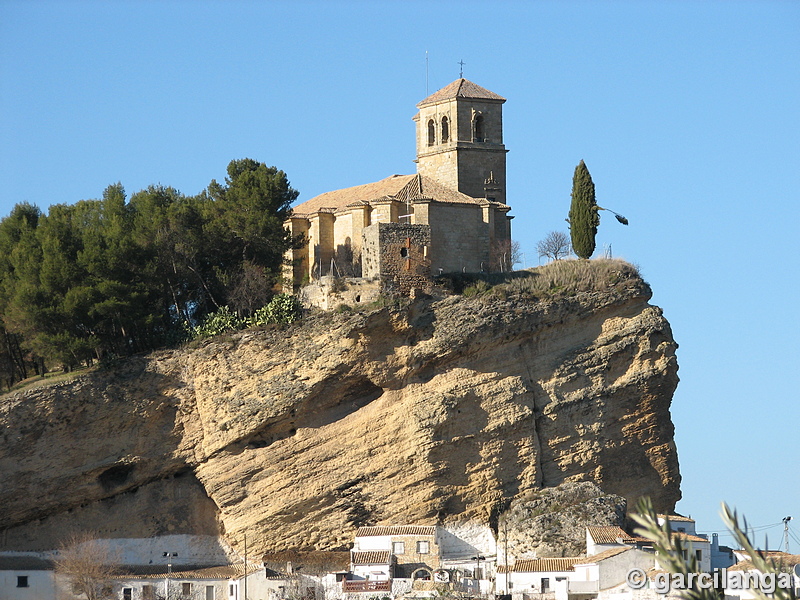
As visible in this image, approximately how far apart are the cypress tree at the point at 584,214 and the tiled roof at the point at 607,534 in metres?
8.95

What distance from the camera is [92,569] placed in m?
36.9

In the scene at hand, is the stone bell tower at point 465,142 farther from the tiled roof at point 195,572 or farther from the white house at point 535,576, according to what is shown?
the tiled roof at point 195,572

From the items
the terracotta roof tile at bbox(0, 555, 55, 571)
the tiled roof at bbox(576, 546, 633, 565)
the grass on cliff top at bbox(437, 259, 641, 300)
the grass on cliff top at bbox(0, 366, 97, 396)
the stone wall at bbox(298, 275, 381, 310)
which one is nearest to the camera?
the tiled roof at bbox(576, 546, 633, 565)

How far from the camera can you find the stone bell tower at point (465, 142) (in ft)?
148

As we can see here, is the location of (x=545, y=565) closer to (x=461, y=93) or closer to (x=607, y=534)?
(x=607, y=534)

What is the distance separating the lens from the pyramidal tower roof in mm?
45406

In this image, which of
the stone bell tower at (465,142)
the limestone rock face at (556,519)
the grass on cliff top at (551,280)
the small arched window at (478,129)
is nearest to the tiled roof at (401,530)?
the limestone rock face at (556,519)

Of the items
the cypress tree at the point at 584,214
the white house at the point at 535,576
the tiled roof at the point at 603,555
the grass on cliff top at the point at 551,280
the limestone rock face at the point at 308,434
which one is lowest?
the white house at the point at 535,576

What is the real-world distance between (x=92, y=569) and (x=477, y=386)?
1136 cm

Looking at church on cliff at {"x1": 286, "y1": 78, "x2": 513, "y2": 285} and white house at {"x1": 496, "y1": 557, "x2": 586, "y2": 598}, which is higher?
church on cliff at {"x1": 286, "y1": 78, "x2": 513, "y2": 285}

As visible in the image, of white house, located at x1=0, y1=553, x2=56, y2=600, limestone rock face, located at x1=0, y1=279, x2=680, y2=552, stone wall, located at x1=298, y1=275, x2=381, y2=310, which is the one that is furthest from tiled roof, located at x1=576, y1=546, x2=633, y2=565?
white house, located at x1=0, y1=553, x2=56, y2=600

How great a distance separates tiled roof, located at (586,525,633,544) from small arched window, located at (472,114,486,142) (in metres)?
14.1

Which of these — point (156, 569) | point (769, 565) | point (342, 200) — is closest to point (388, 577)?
point (156, 569)

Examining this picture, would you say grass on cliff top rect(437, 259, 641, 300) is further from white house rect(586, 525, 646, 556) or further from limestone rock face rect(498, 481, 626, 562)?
white house rect(586, 525, 646, 556)
